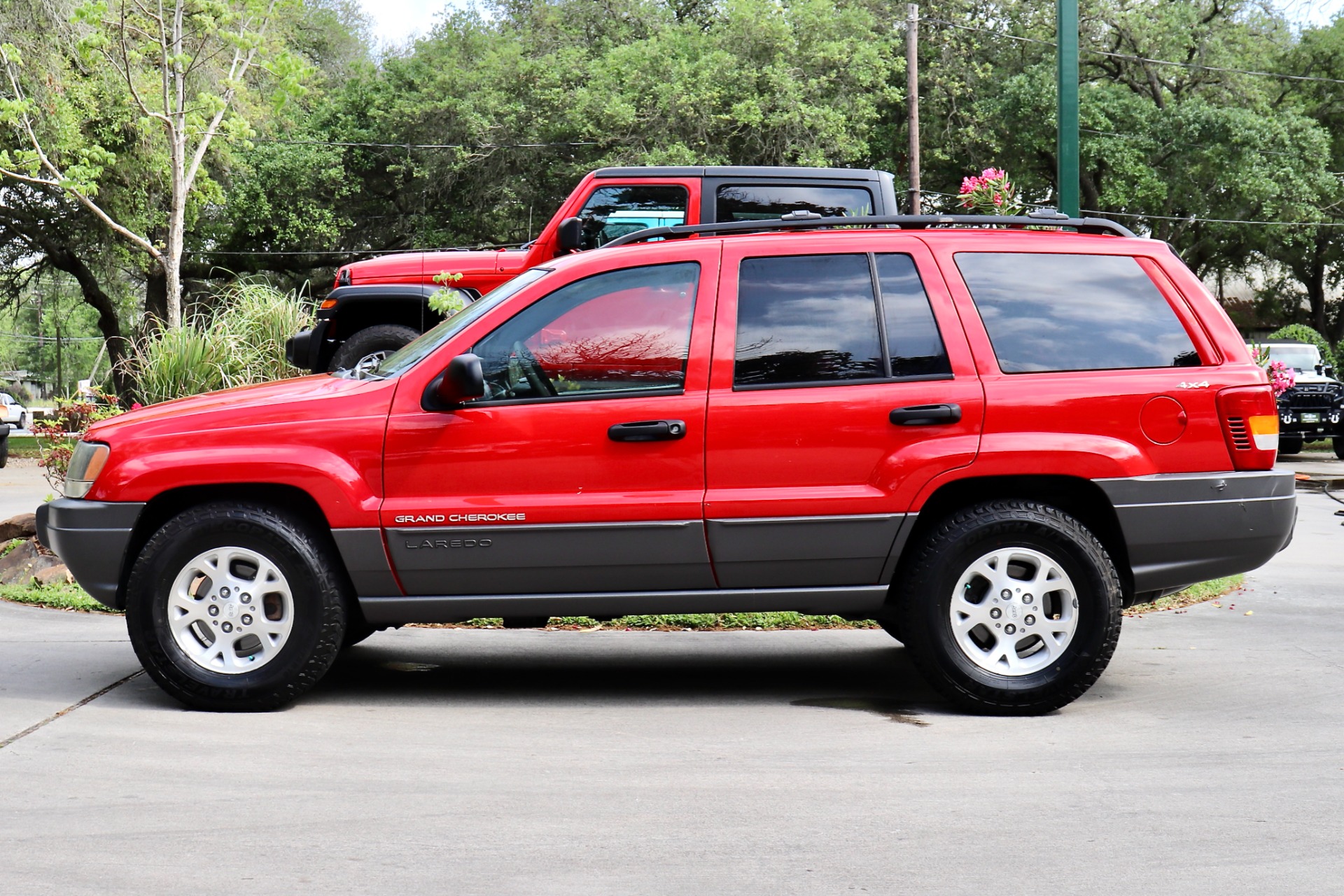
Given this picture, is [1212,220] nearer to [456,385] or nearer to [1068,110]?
[1068,110]

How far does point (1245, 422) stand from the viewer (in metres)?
5.55

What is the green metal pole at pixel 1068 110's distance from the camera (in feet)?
33.9

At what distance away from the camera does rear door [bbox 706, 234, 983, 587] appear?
543cm

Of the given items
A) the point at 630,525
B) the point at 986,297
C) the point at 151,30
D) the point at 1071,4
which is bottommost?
the point at 630,525

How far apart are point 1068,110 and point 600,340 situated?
6140 millimetres

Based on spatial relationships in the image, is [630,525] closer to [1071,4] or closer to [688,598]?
[688,598]

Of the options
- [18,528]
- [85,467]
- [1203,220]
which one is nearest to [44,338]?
[1203,220]

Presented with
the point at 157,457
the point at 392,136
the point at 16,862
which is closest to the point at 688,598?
the point at 157,457

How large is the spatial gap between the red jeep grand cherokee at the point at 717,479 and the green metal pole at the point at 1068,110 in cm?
495

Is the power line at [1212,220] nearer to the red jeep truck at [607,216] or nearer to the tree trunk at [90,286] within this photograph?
the tree trunk at [90,286]

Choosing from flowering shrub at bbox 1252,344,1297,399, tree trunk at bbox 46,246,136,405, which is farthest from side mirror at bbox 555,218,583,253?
tree trunk at bbox 46,246,136,405

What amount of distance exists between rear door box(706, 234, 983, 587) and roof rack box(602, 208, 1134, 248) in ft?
0.70

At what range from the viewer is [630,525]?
543 centimetres

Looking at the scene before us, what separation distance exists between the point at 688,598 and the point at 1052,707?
1531 mm
